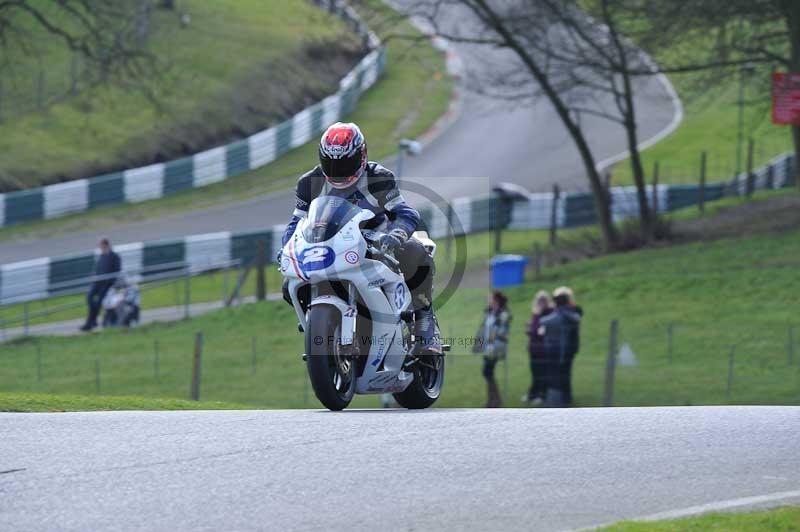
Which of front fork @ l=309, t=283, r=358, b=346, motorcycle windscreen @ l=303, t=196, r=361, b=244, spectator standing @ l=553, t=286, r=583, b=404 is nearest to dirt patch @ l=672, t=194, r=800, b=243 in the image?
spectator standing @ l=553, t=286, r=583, b=404

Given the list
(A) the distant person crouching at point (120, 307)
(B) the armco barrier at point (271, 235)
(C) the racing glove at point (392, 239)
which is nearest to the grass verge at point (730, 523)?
(C) the racing glove at point (392, 239)

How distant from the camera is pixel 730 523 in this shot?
6238 mm

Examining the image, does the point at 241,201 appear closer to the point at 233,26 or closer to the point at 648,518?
the point at 233,26

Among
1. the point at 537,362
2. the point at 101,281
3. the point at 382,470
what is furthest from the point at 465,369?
the point at 382,470

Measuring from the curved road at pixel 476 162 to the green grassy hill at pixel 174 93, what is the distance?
3377 millimetres

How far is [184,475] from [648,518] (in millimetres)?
2136

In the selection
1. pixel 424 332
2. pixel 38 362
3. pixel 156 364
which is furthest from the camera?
pixel 38 362

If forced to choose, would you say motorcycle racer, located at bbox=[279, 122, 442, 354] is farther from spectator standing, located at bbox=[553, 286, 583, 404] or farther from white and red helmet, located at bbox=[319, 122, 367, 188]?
spectator standing, located at bbox=[553, 286, 583, 404]

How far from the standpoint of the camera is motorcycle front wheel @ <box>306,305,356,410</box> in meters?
8.98

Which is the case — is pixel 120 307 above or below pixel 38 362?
above

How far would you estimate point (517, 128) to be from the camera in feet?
167

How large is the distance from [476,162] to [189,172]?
936 centimetres

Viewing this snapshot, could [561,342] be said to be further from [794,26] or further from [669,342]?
[794,26]

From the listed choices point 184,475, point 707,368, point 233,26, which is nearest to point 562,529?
point 184,475
